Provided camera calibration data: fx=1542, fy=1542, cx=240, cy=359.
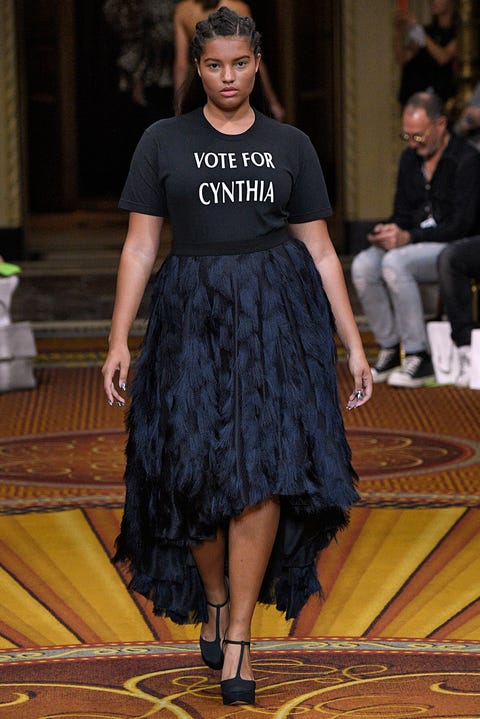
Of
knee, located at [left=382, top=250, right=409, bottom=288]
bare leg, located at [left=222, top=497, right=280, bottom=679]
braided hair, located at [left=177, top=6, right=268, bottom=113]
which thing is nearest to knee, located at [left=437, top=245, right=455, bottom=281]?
knee, located at [left=382, top=250, right=409, bottom=288]

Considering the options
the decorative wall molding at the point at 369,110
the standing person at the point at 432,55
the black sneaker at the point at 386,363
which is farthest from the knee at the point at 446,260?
the decorative wall molding at the point at 369,110

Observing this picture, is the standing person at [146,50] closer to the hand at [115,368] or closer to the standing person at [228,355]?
the standing person at [228,355]

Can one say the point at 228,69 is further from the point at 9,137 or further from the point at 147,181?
the point at 9,137

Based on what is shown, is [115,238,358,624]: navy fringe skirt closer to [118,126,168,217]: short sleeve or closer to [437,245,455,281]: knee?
[118,126,168,217]: short sleeve

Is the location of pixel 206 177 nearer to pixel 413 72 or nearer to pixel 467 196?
pixel 467 196

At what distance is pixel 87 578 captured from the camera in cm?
369

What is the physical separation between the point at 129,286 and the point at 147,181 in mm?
198

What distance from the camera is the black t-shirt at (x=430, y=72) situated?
873cm

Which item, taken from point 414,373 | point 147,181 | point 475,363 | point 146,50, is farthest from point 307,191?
point 146,50

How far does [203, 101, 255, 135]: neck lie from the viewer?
2857 mm

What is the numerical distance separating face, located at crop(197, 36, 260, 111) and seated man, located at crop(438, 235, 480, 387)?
3764 millimetres

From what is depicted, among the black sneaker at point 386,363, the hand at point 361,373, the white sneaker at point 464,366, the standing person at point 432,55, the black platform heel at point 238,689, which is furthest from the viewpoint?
the standing person at point 432,55

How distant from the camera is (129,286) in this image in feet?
9.48

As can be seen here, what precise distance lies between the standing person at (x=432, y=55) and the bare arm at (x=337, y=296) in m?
5.92
